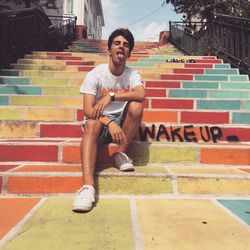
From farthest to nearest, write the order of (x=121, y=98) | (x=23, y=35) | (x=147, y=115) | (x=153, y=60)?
(x=153, y=60), (x=23, y=35), (x=147, y=115), (x=121, y=98)

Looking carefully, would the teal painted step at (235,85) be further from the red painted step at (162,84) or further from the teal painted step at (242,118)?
the teal painted step at (242,118)

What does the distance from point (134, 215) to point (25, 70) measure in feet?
14.5

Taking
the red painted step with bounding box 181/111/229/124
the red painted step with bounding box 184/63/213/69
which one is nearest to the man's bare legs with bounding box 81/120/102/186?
the red painted step with bounding box 181/111/229/124

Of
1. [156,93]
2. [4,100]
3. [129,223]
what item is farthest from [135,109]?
[4,100]

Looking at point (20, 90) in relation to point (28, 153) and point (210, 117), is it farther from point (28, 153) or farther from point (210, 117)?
point (210, 117)

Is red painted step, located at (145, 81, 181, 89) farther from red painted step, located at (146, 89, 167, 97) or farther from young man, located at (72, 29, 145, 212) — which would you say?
young man, located at (72, 29, 145, 212)

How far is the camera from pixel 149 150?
3.04 metres

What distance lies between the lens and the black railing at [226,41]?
576 cm

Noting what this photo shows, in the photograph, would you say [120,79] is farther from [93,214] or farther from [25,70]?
[25,70]

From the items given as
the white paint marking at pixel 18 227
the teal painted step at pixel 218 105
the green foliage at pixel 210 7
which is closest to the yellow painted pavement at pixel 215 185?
the white paint marking at pixel 18 227

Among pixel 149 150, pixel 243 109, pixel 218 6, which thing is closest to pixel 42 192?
pixel 149 150

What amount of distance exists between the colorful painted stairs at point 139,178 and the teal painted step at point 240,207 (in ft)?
0.04

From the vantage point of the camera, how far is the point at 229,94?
15.7 feet

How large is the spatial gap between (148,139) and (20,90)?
2348 mm
